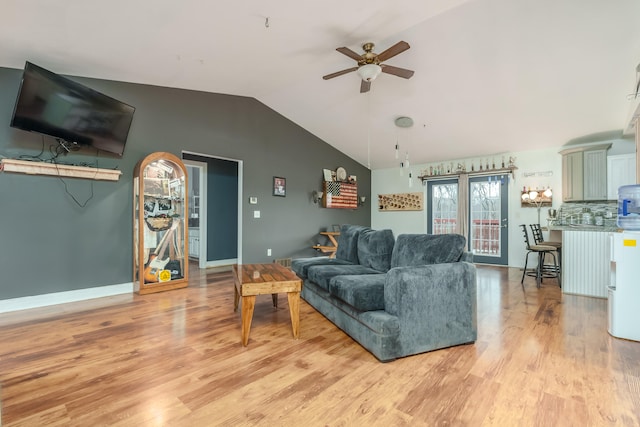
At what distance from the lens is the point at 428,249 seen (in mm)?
2586

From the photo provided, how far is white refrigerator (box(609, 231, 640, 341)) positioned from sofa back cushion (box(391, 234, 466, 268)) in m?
1.41

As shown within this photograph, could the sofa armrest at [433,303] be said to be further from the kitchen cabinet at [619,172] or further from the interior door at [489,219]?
the interior door at [489,219]

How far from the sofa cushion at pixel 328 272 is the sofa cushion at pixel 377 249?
8 centimetres

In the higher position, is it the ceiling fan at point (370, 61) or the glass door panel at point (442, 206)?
the ceiling fan at point (370, 61)

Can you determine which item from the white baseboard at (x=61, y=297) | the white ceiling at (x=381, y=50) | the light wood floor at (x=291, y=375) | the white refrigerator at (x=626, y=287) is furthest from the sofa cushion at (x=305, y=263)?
the white ceiling at (x=381, y=50)

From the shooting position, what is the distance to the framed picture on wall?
19.5 ft

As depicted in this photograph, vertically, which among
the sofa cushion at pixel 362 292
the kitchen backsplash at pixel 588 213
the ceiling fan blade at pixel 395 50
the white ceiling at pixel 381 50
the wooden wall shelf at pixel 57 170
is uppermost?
the white ceiling at pixel 381 50

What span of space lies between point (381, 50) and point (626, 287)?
11.7 feet

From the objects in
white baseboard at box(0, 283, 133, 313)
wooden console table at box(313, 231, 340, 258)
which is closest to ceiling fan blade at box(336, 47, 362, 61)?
wooden console table at box(313, 231, 340, 258)

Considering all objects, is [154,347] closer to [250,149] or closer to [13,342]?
[13,342]

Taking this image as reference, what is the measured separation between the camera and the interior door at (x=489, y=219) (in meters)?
6.31

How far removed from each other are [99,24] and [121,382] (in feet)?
9.83

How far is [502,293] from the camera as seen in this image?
4.11 m

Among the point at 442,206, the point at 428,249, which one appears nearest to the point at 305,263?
the point at 428,249
